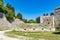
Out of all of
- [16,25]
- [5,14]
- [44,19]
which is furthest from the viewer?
[44,19]

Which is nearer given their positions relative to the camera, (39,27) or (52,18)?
(39,27)

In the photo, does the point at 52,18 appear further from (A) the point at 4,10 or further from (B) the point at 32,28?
(A) the point at 4,10

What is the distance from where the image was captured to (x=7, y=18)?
3922cm

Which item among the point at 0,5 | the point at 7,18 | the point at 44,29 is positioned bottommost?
the point at 44,29

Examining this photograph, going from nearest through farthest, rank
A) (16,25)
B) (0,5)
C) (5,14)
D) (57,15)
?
(0,5)
(5,14)
(16,25)
(57,15)

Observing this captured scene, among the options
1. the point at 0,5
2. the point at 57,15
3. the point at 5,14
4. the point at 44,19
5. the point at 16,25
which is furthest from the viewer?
the point at 44,19

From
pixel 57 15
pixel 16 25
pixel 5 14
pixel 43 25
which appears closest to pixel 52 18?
pixel 57 15

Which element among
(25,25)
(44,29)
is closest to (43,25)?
(44,29)

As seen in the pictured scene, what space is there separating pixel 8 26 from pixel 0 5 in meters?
6.52

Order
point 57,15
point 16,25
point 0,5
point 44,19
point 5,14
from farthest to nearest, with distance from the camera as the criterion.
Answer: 1. point 44,19
2. point 57,15
3. point 16,25
4. point 5,14
5. point 0,5

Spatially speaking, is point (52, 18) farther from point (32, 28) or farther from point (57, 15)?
point (32, 28)

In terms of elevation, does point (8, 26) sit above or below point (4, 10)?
A: below

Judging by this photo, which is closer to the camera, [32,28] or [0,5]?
[0,5]

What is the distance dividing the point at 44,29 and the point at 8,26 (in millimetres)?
11581
